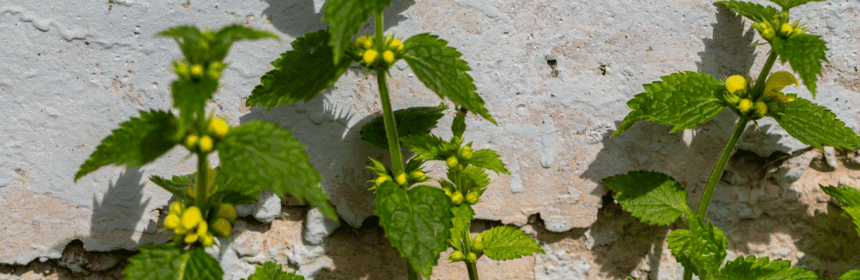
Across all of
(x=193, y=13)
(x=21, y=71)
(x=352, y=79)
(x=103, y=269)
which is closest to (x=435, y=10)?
(x=352, y=79)

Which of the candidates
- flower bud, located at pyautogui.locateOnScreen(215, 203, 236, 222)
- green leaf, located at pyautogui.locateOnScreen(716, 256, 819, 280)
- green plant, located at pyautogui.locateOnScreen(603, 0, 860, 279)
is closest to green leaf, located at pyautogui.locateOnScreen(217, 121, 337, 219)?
flower bud, located at pyautogui.locateOnScreen(215, 203, 236, 222)

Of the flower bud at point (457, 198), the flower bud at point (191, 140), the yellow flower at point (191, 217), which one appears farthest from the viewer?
the flower bud at point (457, 198)

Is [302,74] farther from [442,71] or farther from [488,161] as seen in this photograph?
[488,161]

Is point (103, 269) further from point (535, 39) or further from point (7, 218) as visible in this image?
point (535, 39)

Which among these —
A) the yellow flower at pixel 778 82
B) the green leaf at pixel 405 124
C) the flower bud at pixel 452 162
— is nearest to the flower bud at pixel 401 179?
the flower bud at pixel 452 162

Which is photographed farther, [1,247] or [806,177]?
[806,177]

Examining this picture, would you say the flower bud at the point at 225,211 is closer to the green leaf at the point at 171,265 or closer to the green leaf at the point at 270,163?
the green leaf at the point at 171,265

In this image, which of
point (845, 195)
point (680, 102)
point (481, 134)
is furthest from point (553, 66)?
point (845, 195)
